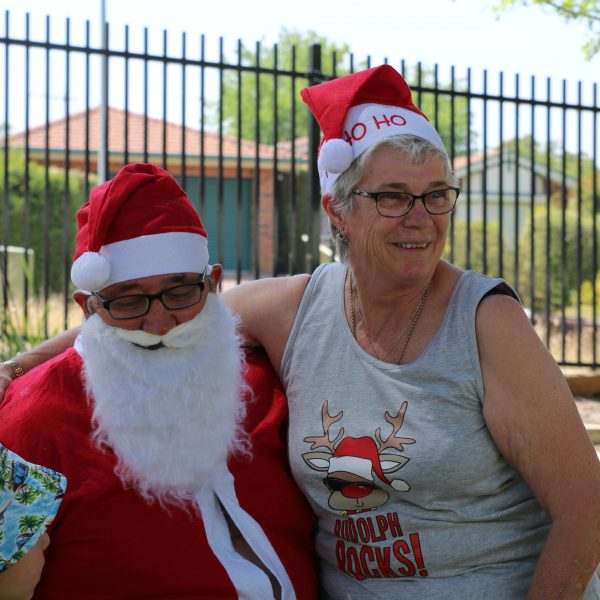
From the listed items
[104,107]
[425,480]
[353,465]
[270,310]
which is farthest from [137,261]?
[104,107]

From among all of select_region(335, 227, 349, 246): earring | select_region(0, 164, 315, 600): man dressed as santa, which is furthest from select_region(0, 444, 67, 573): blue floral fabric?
select_region(335, 227, 349, 246): earring

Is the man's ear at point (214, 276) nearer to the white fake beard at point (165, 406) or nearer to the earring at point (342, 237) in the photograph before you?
the white fake beard at point (165, 406)

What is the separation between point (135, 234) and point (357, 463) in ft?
2.86

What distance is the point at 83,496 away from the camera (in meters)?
2.13

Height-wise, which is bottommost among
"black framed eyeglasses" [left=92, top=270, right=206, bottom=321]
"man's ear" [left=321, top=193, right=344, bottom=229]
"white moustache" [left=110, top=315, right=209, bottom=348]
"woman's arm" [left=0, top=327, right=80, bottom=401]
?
"woman's arm" [left=0, top=327, right=80, bottom=401]

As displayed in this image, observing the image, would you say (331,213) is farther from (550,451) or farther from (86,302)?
(550,451)

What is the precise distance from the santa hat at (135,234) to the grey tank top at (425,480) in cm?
58

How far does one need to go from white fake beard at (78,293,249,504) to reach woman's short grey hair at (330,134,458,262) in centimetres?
48

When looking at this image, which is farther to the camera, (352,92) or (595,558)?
(352,92)

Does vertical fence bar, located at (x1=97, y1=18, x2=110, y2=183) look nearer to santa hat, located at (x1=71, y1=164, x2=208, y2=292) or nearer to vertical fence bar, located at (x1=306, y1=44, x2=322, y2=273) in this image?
vertical fence bar, located at (x1=306, y1=44, x2=322, y2=273)

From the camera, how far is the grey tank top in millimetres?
2139

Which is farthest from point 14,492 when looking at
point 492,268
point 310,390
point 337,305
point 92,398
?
point 492,268

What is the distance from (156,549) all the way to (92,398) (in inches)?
17.7

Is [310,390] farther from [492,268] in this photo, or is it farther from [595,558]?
[492,268]
